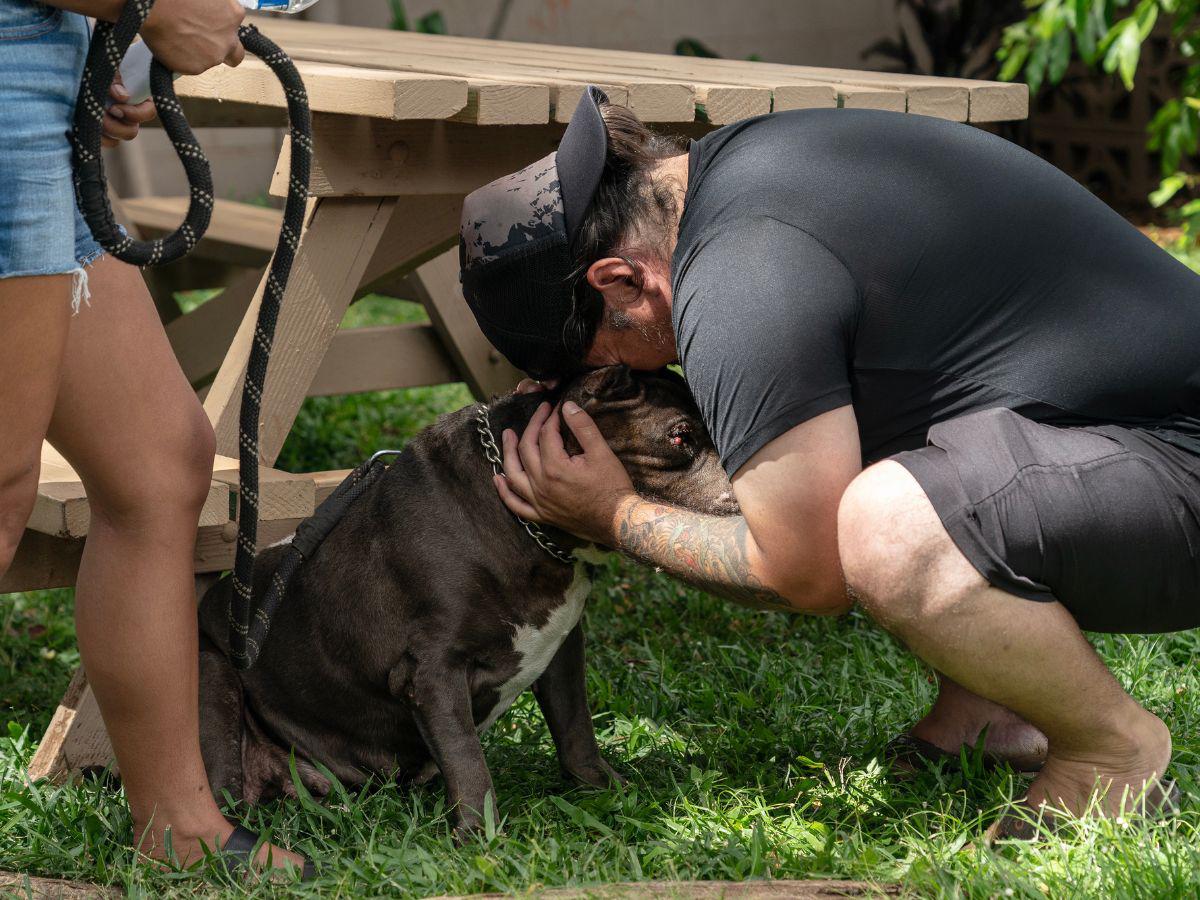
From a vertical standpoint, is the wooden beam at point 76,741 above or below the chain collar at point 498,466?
below

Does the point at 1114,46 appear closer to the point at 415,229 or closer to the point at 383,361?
the point at 383,361

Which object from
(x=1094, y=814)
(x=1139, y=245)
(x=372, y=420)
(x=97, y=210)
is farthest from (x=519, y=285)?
(x=372, y=420)

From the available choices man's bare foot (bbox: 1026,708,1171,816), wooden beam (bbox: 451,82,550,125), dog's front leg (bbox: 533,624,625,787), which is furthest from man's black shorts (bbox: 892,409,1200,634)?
wooden beam (bbox: 451,82,550,125)

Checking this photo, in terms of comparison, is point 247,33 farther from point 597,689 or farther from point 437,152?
point 597,689

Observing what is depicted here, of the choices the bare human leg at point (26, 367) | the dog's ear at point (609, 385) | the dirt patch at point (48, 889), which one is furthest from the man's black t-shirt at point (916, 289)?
the dirt patch at point (48, 889)

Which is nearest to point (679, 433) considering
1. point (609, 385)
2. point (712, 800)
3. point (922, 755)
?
point (609, 385)

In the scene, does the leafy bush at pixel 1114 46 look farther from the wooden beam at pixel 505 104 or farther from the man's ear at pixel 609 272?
the man's ear at pixel 609 272

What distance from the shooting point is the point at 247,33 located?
7.11 feet

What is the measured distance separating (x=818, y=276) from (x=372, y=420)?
386cm

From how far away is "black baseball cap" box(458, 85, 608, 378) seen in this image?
247 centimetres

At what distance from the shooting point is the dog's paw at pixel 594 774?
9.34 ft

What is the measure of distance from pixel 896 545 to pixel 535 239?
854mm

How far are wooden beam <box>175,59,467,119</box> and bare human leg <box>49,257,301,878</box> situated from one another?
689 mm

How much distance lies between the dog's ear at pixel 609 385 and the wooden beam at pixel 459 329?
218 cm
